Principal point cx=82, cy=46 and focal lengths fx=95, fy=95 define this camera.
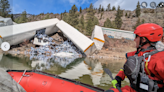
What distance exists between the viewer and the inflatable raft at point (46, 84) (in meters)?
2.29

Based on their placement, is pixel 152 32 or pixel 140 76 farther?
pixel 152 32

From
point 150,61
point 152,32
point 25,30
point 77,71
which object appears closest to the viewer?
point 150,61

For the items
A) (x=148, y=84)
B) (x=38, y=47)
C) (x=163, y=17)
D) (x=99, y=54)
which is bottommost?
(x=99, y=54)

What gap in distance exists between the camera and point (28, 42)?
1072 centimetres

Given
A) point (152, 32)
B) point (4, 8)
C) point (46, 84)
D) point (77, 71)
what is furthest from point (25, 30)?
point (152, 32)

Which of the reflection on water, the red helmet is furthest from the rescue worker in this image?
the reflection on water

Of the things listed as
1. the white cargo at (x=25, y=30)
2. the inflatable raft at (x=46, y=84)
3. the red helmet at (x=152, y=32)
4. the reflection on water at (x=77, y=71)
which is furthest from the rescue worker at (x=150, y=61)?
the white cargo at (x=25, y=30)

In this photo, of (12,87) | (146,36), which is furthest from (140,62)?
(12,87)

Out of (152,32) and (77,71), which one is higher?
(152,32)

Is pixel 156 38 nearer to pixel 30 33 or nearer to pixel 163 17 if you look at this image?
pixel 30 33

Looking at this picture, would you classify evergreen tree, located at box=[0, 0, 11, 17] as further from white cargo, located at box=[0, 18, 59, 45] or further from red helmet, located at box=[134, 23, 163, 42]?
white cargo, located at box=[0, 18, 59, 45]

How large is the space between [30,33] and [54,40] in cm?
313

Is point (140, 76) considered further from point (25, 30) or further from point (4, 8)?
point (25, 30)

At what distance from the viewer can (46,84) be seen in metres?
2.45
